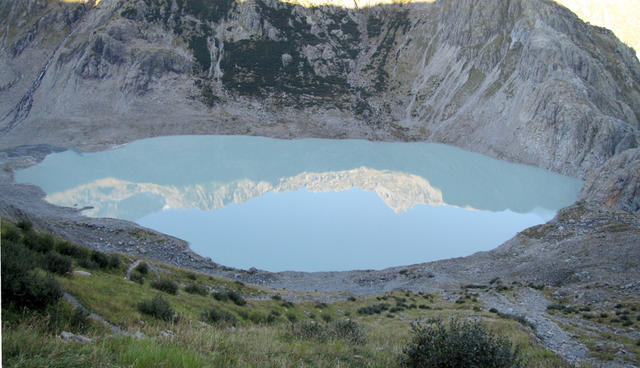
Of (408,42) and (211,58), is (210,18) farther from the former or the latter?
(408,42)

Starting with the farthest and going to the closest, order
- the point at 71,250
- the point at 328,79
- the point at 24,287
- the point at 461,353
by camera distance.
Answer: the point at 328,79 < the point at 71,250 < the point at 461,353 < the point at 24,287

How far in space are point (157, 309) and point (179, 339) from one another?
3795mm

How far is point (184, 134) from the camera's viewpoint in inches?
2859

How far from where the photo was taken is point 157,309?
29.3ft

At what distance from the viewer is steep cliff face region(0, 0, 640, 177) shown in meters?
64.9

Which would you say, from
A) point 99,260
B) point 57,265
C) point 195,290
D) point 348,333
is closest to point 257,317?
point 195,290

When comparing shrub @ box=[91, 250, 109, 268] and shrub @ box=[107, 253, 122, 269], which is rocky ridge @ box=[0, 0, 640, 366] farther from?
shrub @ box=[91, 250, 109, 268]

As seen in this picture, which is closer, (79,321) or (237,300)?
(79,321)

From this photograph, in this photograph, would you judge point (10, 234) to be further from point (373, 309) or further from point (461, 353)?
point (373, 309)

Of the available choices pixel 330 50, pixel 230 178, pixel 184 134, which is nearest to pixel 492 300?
pixel 230 178

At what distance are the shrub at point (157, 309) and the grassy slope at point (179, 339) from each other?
0.23 metres

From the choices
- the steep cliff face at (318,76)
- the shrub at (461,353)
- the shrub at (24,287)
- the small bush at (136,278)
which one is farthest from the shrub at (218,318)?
the steep cliff face at (318,76)

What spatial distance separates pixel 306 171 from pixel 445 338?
4776cm

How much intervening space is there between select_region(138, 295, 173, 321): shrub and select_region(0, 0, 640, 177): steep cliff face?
62374 millimetres
